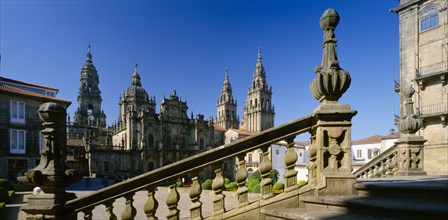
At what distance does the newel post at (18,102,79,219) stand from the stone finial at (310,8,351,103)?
12.3 ft

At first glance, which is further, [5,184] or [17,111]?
[17,111]

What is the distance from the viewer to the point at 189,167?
388 cm

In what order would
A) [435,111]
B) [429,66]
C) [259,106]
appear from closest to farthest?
[435,111], [429,66], [259,106]

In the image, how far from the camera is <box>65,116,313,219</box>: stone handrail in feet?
12.3

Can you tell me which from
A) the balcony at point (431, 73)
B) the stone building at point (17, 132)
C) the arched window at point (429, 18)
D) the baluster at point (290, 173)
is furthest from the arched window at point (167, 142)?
the baluster at point (290, 173)

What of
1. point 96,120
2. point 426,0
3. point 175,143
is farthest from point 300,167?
point 96,120

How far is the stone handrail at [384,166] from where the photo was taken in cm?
817

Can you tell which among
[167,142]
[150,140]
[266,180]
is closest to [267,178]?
[266,180]

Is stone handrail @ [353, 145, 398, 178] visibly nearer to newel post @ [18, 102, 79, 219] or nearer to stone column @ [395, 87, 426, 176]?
stone column @ [395, 87, 426, 176]

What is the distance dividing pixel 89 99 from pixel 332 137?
2781 inches

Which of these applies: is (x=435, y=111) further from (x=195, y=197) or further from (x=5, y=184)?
(x=5, y=184)

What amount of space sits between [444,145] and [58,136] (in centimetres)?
2351

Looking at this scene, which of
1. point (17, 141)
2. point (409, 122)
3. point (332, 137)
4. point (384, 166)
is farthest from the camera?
point (17, 141)

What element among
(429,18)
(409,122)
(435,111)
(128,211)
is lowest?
(128,211)
